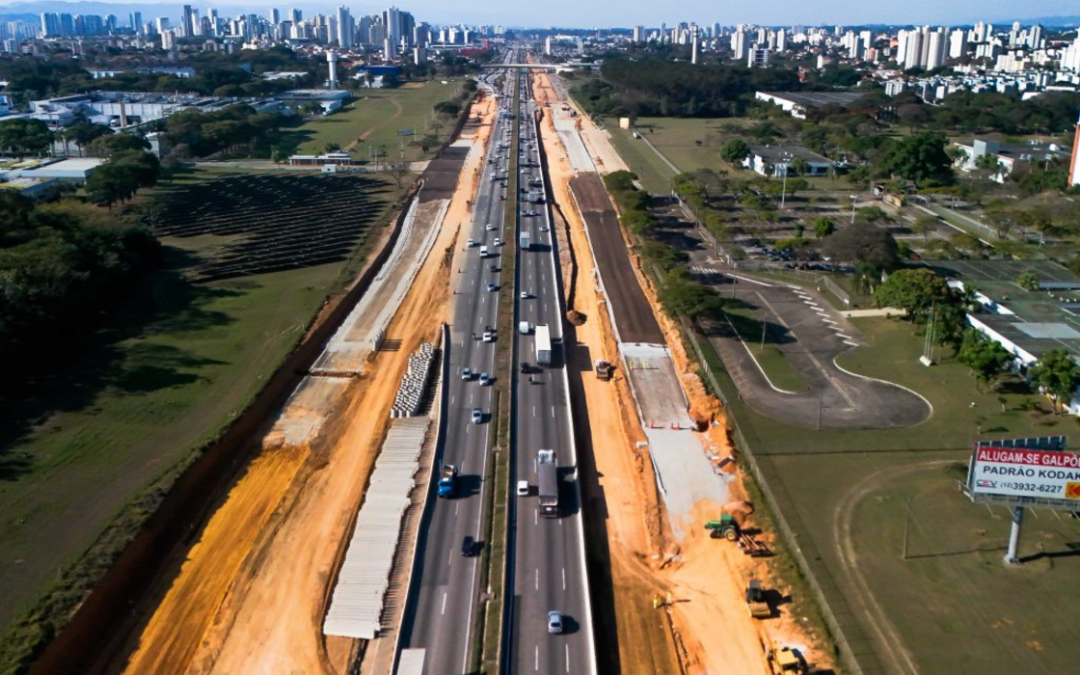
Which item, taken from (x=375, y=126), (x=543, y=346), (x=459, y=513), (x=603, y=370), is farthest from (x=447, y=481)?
(x=375, y=126)

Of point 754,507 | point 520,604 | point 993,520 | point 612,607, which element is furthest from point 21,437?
point 993,520

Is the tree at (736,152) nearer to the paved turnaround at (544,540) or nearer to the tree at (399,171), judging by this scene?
the tree at (399,171)

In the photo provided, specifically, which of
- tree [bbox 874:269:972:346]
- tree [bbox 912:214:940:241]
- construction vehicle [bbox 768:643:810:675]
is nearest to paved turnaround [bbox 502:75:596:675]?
construction vehicle [bbox 768:643:810:675]

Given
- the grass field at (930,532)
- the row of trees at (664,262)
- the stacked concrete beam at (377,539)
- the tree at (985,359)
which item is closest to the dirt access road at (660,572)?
the grass field at (930,532)

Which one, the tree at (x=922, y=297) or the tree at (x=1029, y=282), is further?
the tree at (x=1029, y=282)

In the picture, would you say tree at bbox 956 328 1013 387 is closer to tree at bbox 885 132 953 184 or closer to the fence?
the fence

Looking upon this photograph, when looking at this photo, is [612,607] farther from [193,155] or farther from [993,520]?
[193,155]

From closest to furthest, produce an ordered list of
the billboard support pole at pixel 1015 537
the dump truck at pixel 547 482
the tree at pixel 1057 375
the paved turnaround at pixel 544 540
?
the paved turnaround at pixel 544 540 → the billboard support pole at pixel 1015 537 → the dump truck at pixel 547 482 → the tree at pixel 1057 375
